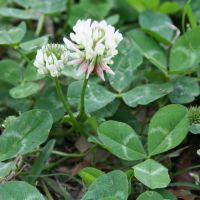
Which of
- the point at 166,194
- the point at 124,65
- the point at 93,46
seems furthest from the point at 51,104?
the point at 166,194

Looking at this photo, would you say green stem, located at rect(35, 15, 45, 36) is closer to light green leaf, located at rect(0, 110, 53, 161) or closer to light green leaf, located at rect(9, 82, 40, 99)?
light green leaf, located at rect(9, 82, 40, 99)

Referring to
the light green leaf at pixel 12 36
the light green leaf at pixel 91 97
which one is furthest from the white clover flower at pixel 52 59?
the light green leaf at pixel 12 36

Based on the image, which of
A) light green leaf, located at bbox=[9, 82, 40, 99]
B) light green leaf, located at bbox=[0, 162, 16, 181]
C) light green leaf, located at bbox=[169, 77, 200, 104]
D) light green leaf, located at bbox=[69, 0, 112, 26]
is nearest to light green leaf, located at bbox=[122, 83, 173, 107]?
light green leaf, located at bbox=[169, 77, 200, 104]

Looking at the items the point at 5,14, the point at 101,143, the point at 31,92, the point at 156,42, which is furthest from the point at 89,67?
the point at 5,14

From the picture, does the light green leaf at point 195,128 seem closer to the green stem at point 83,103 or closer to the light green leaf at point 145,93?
the light green leaf at point 145,93

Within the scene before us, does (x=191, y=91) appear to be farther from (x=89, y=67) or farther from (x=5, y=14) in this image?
(x=5, y=14)
